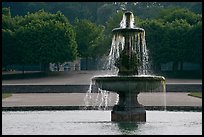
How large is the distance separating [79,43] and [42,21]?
28.5ft

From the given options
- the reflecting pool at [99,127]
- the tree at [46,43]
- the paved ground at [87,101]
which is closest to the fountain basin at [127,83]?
the reflecting pool at [99,127]

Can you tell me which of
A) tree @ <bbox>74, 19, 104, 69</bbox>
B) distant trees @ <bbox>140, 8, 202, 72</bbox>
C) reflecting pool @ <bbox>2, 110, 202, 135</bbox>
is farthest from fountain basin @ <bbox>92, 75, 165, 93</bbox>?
tree @ <bbox>74, 19, 104, 69</bbox>

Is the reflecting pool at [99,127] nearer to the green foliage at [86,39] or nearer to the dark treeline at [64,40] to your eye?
the dark treeline at [64,40]

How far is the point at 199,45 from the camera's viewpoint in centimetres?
5050

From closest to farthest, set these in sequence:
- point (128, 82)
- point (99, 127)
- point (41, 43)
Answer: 1. point (99, 127)
2. point (128, 82)
3. point (41, 43)

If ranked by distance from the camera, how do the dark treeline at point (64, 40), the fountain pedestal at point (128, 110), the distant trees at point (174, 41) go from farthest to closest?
1. the dark treeline at point (64, 40)
2. the distant trees at point (174, 41)
3. the fountain pedestal at point (128, 110)

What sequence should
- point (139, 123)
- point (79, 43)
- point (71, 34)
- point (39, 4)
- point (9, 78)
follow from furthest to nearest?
1. point (39, 4)
2. point (79, 43)
3. point (71, 34)
4. point (9, 78)
5. point (139, 123)

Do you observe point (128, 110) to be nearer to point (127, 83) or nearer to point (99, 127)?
point (127, 83)

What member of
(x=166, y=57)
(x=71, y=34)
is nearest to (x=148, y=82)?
(x=166, y=57)

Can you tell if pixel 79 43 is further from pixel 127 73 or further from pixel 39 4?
pixel 127 73

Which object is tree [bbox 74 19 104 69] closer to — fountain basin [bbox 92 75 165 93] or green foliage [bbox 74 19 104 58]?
green foliage [bbox 74 19 104 58]

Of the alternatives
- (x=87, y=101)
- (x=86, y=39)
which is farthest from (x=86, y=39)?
(x=87, y=101)

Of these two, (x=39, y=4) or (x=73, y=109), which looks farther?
(x=39, y=4)

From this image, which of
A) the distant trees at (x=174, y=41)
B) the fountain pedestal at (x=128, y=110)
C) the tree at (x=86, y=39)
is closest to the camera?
the fountain pedestal at (x=128, y=110)
